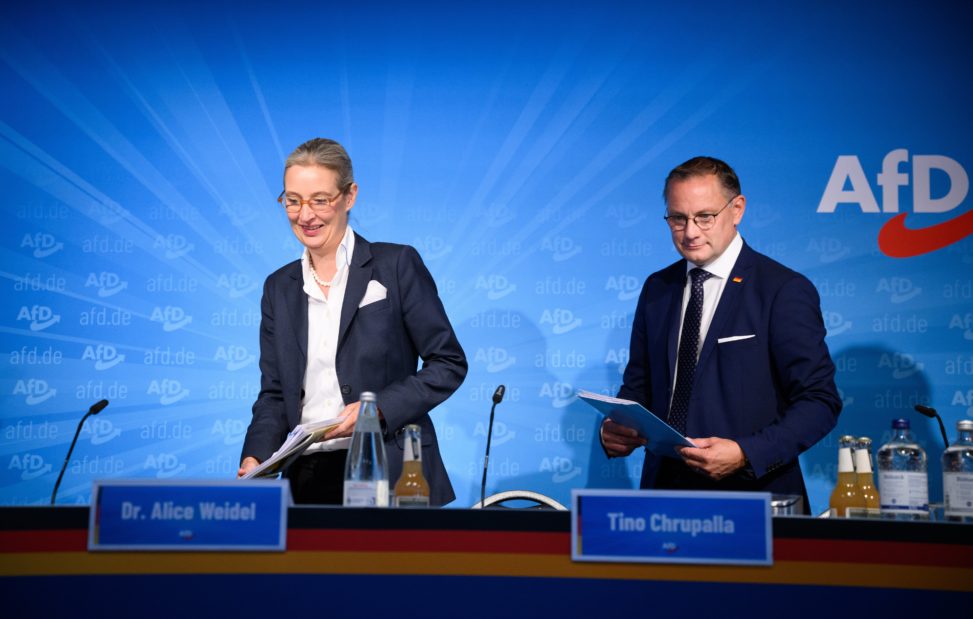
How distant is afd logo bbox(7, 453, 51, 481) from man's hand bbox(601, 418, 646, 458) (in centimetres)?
253

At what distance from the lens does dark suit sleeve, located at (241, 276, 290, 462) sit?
247 cm

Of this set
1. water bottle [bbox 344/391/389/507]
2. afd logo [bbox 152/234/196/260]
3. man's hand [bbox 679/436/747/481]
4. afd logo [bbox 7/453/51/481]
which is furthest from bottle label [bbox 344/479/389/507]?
afd logo [bbox 7/453/51/481]

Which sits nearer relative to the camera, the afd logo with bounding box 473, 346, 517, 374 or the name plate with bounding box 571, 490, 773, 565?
the name plate with bounding box 571, 490, 773, 565

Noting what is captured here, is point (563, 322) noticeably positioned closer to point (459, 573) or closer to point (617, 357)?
point (617, 357)

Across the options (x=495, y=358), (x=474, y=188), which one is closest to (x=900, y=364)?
(x=495, y=358)

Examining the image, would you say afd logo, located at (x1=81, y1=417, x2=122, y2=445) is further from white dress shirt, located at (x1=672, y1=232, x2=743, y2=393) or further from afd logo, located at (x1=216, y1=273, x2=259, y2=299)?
white dress shirt, located at (x1=672, y1=232, x2=743, y2=393)

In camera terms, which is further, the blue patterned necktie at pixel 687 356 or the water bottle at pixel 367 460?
the blue patterned necktie at pixel 687 356

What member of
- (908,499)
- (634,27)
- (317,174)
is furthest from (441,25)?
(908,499)

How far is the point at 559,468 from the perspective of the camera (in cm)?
394

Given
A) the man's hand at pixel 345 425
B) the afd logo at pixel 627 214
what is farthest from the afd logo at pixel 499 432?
the man's hand at pixel 345 425

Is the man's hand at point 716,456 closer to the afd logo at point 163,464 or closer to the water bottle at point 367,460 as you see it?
the water bottle at point 367,460

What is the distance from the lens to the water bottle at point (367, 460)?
1.91 metres

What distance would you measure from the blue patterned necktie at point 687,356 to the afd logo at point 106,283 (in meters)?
2.48

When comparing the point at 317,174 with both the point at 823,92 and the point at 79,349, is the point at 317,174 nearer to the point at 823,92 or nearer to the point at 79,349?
the point at 79,349
